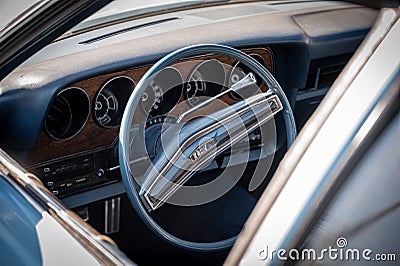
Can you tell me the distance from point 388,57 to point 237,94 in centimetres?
133

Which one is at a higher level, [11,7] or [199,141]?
[11,7]

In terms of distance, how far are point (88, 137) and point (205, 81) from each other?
1.70ft

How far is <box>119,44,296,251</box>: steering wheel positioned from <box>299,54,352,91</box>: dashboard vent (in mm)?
899

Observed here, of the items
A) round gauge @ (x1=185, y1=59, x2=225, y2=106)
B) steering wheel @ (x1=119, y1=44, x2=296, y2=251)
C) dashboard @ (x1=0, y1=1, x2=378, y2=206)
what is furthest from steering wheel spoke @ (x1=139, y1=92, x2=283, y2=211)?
round gauge @ (x1=185, y1=59, x2=225, y2=106)

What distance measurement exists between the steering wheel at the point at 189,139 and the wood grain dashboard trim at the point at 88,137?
98 millimetres

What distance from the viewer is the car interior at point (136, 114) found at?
2055mm

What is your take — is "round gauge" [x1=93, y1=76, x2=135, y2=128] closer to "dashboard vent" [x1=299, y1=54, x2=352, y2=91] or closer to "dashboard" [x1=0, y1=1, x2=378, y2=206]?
"dashboard" [x1=0, y1=1, x2=378, y2=206]

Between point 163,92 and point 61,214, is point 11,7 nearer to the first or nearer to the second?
point 163,92

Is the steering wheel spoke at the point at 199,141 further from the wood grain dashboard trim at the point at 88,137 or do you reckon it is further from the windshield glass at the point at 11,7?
the windshield glass at the point at 11,7

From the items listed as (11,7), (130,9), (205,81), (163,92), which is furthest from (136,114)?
(11,7)

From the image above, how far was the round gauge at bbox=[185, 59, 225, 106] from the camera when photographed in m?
2.38

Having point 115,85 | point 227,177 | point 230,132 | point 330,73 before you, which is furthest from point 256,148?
point 330,73

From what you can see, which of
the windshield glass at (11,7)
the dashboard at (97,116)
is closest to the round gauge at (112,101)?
the dashboard at (97,116)

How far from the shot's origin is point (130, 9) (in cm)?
274
